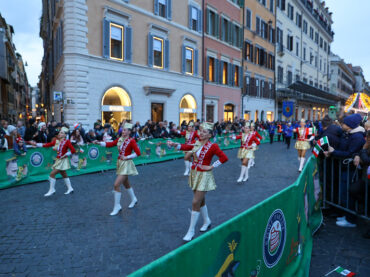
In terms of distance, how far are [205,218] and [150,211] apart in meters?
1.59

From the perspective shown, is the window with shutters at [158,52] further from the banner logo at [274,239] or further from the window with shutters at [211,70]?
the banner logo at [274,239]

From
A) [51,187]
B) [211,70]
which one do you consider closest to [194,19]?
[211,70]

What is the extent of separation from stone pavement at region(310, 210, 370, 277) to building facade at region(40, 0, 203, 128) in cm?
1347

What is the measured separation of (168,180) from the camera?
10.3 m

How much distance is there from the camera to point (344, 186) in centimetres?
596

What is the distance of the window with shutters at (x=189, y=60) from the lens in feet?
75.8

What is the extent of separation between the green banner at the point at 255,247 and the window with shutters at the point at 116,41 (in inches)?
600

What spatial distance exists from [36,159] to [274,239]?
906 cm

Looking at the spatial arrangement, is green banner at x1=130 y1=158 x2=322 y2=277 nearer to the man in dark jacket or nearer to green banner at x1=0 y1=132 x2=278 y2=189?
the man in dark jacket

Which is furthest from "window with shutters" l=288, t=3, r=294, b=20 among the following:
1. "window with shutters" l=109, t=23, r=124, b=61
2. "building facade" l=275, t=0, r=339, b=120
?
"window with shutters" l=109, t=23, r=124, b=61

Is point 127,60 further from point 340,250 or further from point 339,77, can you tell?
point 339,77

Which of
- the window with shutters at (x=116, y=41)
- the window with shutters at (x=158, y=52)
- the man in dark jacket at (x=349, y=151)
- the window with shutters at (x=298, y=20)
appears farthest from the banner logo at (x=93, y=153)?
the window with shutters at (x=298, y=20)

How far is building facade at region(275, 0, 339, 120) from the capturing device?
39375 mm

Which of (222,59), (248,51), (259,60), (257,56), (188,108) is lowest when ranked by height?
(188,108)
